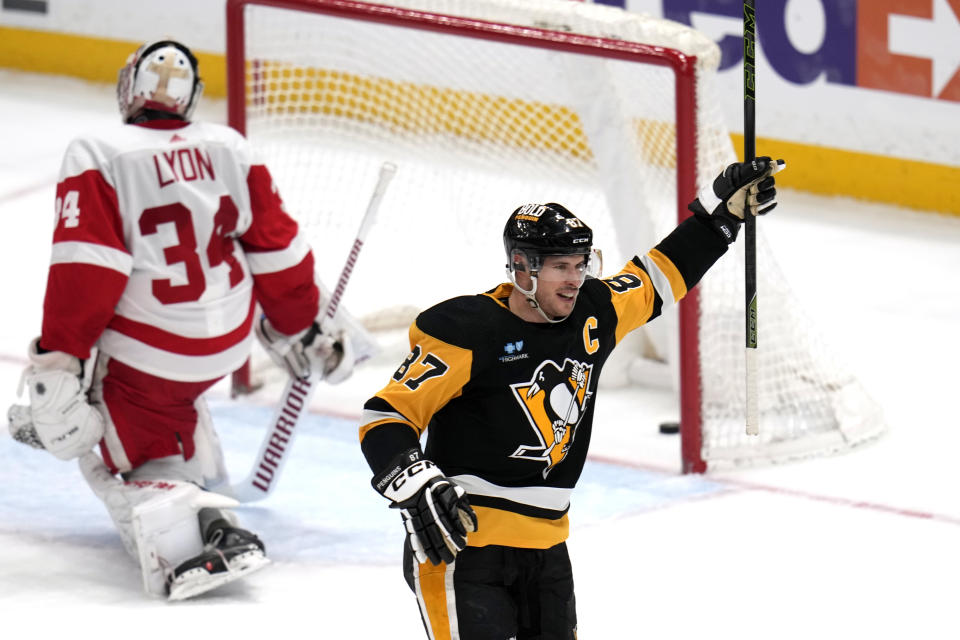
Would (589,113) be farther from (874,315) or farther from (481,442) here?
(481,442)

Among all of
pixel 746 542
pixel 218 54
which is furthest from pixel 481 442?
pixel 218 54

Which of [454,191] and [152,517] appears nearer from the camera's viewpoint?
[152,517]

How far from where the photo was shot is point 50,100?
31.2ft

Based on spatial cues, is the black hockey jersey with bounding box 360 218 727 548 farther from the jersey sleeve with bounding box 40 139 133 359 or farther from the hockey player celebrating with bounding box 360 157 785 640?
the jersey sleeve with bounding box 40 139 133 359

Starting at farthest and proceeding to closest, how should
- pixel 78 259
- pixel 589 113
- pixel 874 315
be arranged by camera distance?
pixel 874 315 < pixel 589 113 < pixel 78 259

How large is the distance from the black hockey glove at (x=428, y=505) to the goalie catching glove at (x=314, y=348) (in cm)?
193

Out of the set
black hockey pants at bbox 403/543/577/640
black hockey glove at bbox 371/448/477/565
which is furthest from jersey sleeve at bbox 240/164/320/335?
black hockey glove at bbox 371/448/477/565

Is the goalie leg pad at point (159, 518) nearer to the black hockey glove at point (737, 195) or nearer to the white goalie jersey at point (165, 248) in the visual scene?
the white goalie jersey at point (165, 248)

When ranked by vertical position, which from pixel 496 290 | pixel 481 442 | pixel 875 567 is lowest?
pixel 875 567

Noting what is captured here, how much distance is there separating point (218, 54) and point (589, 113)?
167 inches

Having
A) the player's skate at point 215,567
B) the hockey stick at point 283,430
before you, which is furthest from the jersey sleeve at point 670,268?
the hockey stick at point 283,430

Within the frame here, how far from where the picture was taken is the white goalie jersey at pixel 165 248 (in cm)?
411

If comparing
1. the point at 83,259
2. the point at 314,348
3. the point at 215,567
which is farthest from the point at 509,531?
the point at 314,348

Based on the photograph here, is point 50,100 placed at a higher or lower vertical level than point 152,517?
higher
